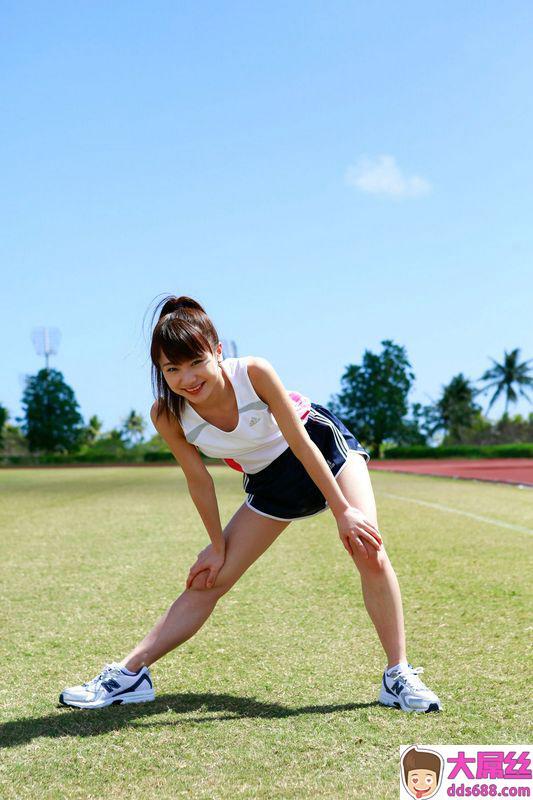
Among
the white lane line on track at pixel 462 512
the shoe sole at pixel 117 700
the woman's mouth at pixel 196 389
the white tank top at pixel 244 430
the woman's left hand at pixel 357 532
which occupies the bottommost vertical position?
the shoe sole at pixel 117 700

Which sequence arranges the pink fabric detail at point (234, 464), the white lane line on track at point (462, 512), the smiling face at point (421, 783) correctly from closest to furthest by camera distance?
the smiling face at point (421, 783) < the pink fabric detail at point (234, 464) < the white lane line on track at point (462, 512)

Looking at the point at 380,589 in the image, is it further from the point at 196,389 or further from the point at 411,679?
the point at 196,389

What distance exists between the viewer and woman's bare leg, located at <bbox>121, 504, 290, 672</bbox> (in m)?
3.66

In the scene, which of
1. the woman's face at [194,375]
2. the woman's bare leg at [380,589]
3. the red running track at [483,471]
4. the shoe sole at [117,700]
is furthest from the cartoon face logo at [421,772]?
the red running track at [483,471]

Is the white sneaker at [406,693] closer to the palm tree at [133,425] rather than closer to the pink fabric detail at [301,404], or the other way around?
the pink fabric detail at [301,404]

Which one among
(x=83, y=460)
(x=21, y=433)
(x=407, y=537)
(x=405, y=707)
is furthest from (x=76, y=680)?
(x=21, y=433)

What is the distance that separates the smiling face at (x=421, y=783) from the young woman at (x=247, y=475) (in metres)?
0.73

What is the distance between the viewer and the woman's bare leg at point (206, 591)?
366 cm

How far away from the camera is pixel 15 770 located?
281 centimetres

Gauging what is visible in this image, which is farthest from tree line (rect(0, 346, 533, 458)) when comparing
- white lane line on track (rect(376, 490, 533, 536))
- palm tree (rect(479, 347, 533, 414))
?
white lane line on track (rect(376, 490, 533, 536))

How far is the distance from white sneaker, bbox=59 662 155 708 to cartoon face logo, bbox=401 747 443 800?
134 centimetres

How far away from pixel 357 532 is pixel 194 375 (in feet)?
2.84

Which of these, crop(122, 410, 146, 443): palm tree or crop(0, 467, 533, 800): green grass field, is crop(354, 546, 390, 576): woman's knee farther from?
crop(122, 410, 146, 443): palm tree

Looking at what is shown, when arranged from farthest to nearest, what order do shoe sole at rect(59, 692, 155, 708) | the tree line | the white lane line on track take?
the tree line, the white lane line on track, shoe sole at rect(59, 692, 155, 708)
